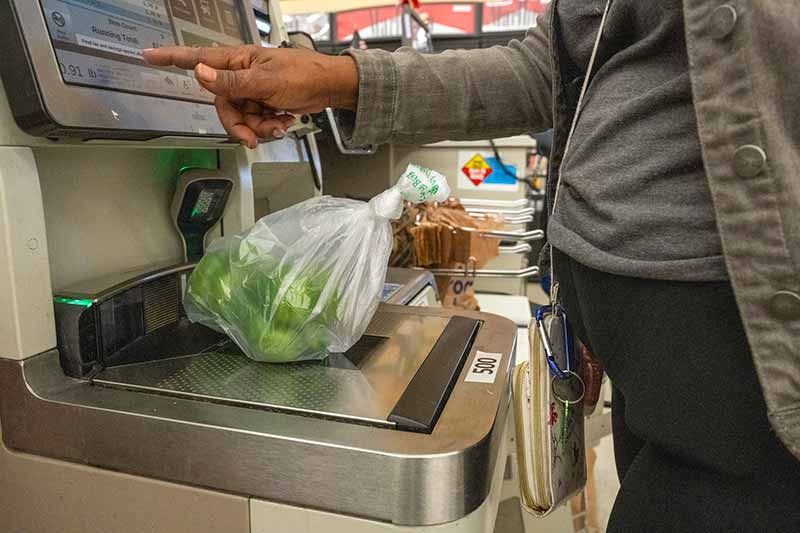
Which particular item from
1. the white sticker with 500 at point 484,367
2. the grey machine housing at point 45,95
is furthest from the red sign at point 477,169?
the grey machine housing at point 45,95

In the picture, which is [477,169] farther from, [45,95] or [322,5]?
[45,95]

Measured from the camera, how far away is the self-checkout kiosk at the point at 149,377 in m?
0.49

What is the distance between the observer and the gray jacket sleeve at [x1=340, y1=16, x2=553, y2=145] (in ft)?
2.18

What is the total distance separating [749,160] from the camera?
0.36 m

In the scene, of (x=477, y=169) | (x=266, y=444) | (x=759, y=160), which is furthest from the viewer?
(x=477, y=169)

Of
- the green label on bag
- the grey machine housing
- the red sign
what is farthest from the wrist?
the red sign

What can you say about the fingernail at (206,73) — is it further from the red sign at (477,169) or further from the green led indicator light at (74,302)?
the red sign at (477,169)

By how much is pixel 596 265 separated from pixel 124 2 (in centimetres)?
57

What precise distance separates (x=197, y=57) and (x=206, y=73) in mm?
37

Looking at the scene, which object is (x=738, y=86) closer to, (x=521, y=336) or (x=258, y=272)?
(x=258, y=272)

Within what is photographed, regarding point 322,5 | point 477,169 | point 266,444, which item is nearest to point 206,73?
point 266,444

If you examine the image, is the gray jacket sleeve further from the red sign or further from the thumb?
the red sign

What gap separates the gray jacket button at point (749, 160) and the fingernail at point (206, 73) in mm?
453

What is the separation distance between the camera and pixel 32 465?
59cm
